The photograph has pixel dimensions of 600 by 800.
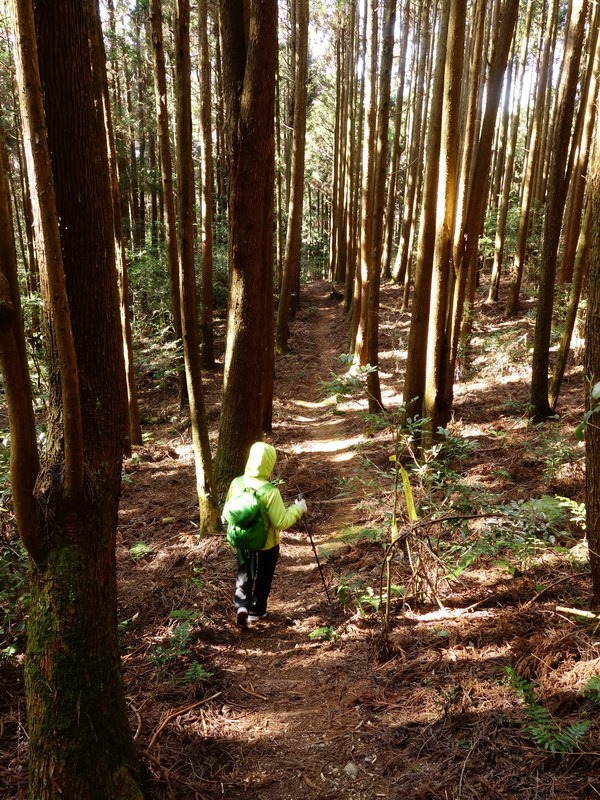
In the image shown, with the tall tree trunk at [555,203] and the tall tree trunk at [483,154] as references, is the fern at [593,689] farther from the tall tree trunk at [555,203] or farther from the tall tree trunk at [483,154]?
the tall tree trunk at [555,203]

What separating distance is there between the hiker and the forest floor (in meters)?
0.21

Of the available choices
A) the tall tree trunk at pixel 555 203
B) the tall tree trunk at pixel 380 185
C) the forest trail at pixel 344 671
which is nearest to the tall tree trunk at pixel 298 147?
the tall tree trunk at pixel 380 185

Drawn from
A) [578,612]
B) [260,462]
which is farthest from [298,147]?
[578,612]

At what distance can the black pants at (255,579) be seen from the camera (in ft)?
16.2

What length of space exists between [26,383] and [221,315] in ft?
55.7

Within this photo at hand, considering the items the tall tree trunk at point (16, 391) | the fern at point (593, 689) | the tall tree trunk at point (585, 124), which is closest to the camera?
the tall tree trunk at point (16, 391)

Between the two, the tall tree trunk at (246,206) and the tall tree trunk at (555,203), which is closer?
the tall tree trunk at (246,206)

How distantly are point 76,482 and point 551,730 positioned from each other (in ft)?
9.38

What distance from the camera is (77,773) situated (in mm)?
2551

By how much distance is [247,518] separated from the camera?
15.3 ft

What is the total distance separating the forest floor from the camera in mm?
3109

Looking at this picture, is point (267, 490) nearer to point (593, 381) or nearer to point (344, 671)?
point (344, 671)

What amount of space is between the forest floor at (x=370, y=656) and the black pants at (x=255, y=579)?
237 millimetres

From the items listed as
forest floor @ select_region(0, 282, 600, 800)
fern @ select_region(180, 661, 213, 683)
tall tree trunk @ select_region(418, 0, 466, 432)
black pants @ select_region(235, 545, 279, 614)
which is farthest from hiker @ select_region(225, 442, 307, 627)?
tall tree trunk @ select_region(418, 0, 466, 432)
